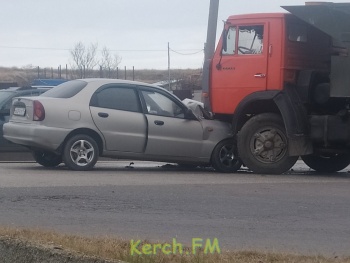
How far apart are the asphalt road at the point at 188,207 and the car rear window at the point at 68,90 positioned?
1.26 metres

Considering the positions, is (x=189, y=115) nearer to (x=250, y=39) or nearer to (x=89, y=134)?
(x=250, y=39)

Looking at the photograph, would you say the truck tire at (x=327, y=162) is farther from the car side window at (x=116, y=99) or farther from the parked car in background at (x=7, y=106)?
the parked car in background at (x=7, y=106)

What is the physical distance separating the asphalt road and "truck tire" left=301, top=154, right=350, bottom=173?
144 cm

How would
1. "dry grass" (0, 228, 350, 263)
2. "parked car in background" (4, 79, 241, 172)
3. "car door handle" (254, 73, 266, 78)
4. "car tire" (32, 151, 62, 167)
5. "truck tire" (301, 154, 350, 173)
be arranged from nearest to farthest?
"dry grass" (0, 228, 350, 263)
"parked car in background" (4, 79, 241, 172)
"car door handle" (254, 73, 266, 78)
"car tire" (32, 151, 62, 167)
"truck tire" (301, 154, 350, 173)

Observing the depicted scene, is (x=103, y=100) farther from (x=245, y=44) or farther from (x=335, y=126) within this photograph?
(x=335, y=126)

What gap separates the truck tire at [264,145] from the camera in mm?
13875

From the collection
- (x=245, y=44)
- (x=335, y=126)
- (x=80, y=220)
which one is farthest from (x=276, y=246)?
(x=245, y=44)

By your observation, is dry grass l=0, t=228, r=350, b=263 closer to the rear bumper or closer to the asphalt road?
the asphalt road

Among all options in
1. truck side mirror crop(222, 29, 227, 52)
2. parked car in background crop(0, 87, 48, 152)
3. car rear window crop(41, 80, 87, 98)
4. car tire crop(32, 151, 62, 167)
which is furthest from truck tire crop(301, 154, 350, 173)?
parked car in background crop(0, 87, 48, 152)

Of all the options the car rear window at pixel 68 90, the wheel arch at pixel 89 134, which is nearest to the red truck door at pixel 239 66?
the wheel arch at pixel 89 134

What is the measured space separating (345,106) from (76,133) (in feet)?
14.4

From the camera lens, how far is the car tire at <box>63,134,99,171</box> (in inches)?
533

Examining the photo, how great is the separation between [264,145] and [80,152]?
3.06 metres

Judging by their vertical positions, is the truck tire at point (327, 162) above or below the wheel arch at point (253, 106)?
below
